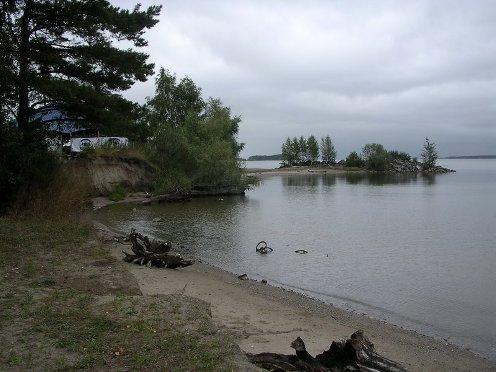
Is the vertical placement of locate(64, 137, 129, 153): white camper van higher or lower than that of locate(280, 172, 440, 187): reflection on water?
higher

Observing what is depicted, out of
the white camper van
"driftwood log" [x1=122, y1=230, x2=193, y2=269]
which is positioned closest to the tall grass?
"driftwood log" [x1=122, y1=230, x2=193, y2=269]

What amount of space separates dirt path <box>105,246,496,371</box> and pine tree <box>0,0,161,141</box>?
7861mm

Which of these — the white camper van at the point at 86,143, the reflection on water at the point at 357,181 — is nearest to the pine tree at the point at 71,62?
the white camper van at the point at 86,143

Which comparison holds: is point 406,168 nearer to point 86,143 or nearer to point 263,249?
point 86,143

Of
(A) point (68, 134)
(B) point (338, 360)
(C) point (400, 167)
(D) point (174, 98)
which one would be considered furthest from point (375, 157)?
(B) point (338, 360)

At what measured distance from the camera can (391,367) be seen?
17.9 ft

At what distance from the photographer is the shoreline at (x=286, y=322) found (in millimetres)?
8258

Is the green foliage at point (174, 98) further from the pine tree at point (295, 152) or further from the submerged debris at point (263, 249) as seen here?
the pine tree at point (295, 152)

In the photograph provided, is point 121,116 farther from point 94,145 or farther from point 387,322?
point 94,145

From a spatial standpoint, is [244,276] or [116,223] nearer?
[244,276]

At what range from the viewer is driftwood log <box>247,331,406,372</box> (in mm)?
5422

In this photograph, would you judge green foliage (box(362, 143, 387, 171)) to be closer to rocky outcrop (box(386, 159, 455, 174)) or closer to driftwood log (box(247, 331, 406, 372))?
rocky outcrop (box(386, 159, 455, 174))

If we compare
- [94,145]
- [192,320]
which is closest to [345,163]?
A: [94,145]

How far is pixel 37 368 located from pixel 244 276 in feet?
31.6
